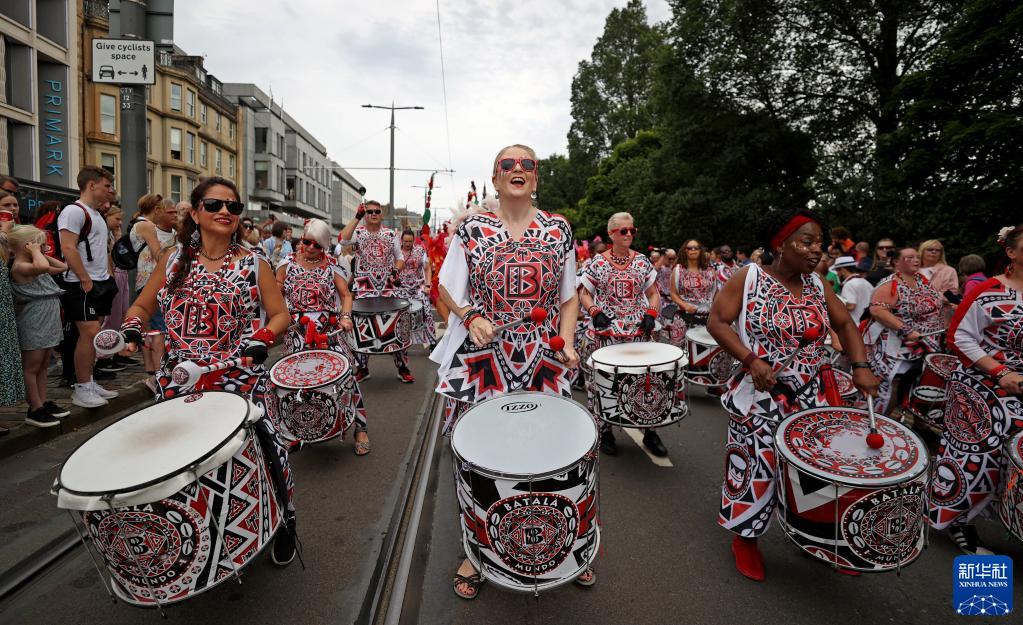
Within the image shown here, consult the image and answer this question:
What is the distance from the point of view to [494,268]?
117 inches

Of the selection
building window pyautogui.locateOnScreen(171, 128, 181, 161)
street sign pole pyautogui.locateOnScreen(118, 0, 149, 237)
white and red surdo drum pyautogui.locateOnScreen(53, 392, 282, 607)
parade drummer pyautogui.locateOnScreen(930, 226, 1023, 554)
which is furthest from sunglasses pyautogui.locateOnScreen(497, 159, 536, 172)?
building window pyautogui.locateOnScreen(171, 128, 181, 161)

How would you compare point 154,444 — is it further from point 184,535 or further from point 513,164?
point 513,164

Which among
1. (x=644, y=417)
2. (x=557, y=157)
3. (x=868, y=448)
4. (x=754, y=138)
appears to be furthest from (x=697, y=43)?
(x=557, y=157)

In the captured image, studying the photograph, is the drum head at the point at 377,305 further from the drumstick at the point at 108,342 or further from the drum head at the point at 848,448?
the drum head at the point at 848,448

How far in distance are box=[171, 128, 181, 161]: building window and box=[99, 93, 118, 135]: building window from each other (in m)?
7.57

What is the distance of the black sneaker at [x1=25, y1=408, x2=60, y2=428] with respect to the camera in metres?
5.07

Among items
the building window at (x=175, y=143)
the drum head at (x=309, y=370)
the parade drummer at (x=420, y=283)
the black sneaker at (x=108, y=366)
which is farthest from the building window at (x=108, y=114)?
the drum head at (x=309, y=370)

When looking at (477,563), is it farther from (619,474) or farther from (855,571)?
(619,474)

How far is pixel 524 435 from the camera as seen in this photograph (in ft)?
8.34

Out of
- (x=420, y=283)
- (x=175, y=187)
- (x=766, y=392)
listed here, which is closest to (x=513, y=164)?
(x=766, y=392)

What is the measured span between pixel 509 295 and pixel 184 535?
1730 millimetres

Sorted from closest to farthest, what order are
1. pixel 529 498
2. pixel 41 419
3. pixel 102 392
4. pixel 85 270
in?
pixel 529 498 → pixel 41 419 → pixel 85 270 → pixel 102 392

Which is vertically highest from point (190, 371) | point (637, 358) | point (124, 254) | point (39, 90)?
point (39, 90)

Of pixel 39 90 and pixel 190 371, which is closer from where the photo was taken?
pixel 190 371
